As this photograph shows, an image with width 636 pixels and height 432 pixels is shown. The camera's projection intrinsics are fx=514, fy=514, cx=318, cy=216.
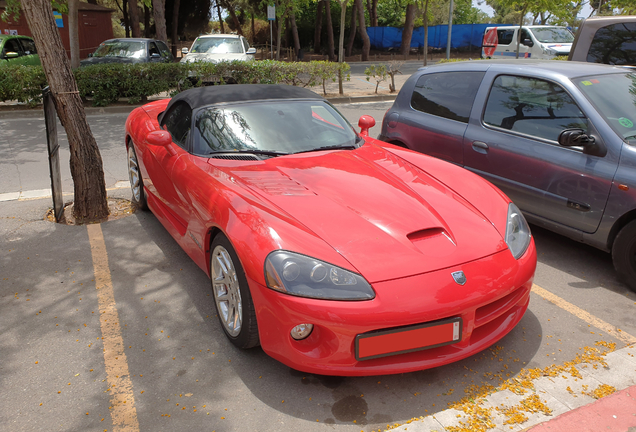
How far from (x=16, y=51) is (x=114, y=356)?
1507cm

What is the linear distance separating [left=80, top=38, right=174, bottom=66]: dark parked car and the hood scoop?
13.1 metres

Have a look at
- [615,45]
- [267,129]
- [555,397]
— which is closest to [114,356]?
[267,129]

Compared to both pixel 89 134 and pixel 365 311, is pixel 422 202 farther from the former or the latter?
pixel 89 134

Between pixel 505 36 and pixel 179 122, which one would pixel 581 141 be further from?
pixel 505 36

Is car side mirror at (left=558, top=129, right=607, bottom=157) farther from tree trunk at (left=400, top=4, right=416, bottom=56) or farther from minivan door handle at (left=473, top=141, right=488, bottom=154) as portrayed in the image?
tree trunk at (left=400, top=4, right=416, bottom=56)

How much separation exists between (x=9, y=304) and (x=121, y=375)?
138cm

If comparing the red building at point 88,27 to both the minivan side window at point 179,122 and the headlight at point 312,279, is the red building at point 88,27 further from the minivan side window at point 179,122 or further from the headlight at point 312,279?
the headlight at point 312,279

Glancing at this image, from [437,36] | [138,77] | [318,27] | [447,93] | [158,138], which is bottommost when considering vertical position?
[158,138]

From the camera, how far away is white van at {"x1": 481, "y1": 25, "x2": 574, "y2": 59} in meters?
19.1

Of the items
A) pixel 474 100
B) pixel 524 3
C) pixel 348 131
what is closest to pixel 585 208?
pixel 474 100

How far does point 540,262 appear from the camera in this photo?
4.35 m

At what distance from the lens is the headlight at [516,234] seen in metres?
2.98

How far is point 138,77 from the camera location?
42.0 feet

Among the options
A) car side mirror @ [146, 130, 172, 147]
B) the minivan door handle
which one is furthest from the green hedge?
the minivan door handle
